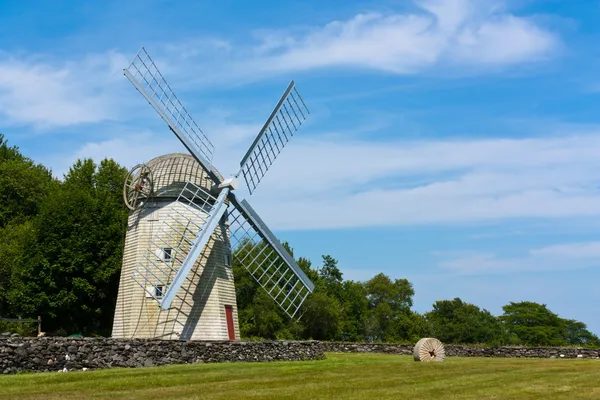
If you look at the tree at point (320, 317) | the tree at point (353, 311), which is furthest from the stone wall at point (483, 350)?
the tree at point (353, 311)

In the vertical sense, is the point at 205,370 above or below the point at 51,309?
below

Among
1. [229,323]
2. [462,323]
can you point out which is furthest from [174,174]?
[462,323]

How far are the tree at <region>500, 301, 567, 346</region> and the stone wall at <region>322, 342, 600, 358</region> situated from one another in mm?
53786

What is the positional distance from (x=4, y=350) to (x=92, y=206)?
21.5 m

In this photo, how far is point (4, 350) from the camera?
862 inches

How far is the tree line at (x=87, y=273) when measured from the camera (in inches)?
1612

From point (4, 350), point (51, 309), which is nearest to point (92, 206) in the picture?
point (51, 309)

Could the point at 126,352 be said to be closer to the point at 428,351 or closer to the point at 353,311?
the point at 428,351

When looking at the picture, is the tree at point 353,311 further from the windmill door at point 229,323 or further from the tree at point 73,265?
the windmill door at point 229,323

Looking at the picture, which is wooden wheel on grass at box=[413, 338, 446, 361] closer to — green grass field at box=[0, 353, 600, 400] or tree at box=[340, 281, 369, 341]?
green grass field at box=[0, 353, 600, 400]

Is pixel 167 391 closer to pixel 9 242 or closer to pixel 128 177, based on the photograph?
pixel 128 177

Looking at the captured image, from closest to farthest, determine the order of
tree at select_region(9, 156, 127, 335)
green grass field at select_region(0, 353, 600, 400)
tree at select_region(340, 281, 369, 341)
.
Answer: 1. green grass field at select_region(0, 353, 600, 400)
2. tree at select_region(9, 156, 127, 335)
3. tree at select_region(340, 281, 369, 341)

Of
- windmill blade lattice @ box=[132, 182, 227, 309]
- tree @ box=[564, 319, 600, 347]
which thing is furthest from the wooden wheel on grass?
tree @ box=[564, 319, 600, 347]

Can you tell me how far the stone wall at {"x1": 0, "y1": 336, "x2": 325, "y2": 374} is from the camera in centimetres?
2229
